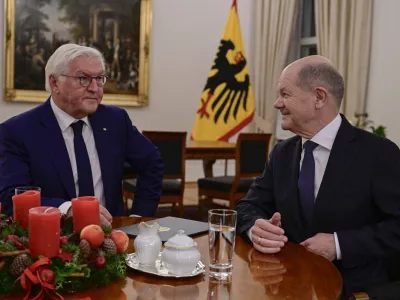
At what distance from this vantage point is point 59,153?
2521 millimetres

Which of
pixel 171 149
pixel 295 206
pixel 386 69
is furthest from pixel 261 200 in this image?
pixel 386 69

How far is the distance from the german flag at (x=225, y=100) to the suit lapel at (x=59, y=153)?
493cm

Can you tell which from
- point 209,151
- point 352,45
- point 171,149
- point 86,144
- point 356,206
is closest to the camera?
point 356,206

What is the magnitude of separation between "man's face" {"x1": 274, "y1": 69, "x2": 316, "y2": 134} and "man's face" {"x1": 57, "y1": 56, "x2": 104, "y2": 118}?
0.90 meters

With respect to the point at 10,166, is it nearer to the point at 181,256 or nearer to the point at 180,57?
the point at 181,256

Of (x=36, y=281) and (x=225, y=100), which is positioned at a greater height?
(x=225, y=100)

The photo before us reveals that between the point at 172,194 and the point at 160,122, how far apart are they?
2962 millimetres

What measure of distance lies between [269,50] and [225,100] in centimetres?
149

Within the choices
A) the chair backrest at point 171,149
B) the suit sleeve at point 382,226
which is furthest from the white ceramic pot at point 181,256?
the chair backrest at point 171,149

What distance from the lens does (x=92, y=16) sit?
26.2 feet

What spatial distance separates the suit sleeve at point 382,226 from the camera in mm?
1993

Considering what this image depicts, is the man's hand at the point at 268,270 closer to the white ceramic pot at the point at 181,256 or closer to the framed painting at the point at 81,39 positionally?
the white ceramic pot at the point at 181,256

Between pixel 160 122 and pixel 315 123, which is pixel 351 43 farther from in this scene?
pixel 315 123

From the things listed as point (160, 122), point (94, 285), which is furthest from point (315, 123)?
point (160, 122)
